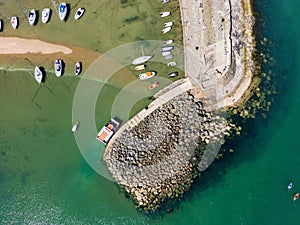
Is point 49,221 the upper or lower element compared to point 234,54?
lower

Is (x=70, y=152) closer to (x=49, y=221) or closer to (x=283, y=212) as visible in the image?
(x=49, y=221)

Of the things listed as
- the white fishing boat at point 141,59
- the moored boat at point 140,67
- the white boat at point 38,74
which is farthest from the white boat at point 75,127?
the white fishing boat at point 141,59

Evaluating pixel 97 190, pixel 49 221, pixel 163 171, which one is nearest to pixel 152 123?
pixel 163 171

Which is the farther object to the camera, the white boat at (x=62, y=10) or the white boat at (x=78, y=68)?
the white boat at (x=62, y=10)

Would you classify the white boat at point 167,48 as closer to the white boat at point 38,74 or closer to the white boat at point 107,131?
the white boat at point 107,131

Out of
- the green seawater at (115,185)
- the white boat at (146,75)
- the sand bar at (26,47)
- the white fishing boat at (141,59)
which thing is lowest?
the green seawater at (115,185)

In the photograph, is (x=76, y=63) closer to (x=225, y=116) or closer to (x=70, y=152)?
(x=70, y=152)

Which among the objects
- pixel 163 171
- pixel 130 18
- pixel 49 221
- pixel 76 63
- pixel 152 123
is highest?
pixel 130 18
